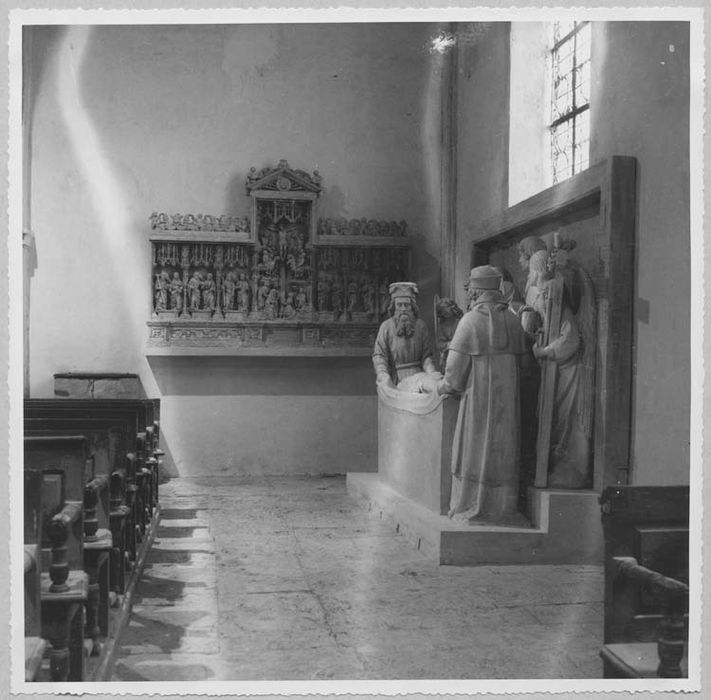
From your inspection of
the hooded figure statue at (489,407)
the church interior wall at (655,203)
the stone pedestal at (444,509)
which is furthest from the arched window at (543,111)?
the stone pedestal at (444,509)

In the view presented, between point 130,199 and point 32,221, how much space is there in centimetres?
101

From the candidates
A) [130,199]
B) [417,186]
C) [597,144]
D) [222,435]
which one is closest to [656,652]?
[597,144]

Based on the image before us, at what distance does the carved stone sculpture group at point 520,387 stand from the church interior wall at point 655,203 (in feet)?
1.50

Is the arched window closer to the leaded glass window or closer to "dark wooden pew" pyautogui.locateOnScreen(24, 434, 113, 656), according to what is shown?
the leaded glass window

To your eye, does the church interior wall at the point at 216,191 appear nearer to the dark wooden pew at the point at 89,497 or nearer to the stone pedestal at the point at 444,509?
the stone pedestal at the point at 444,509

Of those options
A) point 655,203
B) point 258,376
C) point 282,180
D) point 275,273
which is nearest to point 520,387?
point 655,203

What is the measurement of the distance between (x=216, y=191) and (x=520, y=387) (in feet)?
15.5

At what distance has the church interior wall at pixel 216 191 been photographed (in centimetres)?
877

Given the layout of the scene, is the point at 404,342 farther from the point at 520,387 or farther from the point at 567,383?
the point at 567,383

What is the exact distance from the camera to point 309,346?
9219mm

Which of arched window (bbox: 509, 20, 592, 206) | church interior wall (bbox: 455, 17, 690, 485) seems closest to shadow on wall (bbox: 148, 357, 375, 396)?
arched window (bbox: 509, 20, 592, 206)

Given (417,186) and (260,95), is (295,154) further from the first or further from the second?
(417,186)

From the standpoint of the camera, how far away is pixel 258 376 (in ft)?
29.9

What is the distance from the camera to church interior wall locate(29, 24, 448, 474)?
877cm
